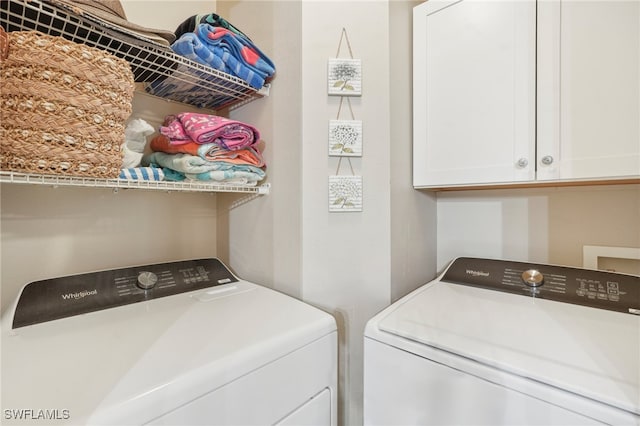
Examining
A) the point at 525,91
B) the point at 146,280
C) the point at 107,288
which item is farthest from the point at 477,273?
the point at 107,288

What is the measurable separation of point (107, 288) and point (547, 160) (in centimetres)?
162

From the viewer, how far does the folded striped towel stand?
96cm

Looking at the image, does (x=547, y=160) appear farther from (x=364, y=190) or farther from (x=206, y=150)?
(x=206, y=150)

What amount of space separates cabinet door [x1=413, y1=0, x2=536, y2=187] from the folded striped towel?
1.11m

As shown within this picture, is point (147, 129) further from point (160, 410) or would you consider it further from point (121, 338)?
point (160, 410)

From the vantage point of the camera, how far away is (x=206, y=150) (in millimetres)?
1117

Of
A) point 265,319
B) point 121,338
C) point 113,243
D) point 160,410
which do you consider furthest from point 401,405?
point 113,243

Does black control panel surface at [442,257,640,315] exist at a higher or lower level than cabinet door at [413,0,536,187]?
lower

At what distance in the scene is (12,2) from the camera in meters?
0.77

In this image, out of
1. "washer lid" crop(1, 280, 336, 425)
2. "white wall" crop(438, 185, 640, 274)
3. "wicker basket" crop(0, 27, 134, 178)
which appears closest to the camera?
"washer lid" crop(1, 280, 336, 425)

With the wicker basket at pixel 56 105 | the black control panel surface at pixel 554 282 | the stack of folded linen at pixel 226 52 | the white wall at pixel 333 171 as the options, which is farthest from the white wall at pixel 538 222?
the wicker basket at pixel 56 105

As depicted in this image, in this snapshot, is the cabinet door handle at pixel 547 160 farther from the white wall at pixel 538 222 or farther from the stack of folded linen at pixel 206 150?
the stack of folded linen at pixel 206 150

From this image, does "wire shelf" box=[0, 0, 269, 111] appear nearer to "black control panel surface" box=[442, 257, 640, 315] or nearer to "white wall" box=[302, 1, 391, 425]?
"white wall" box=[302, 1, 391, 425]

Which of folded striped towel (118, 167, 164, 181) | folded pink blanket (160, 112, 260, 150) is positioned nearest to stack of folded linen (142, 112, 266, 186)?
folded pink blanket (160, 112, 260, 150)
